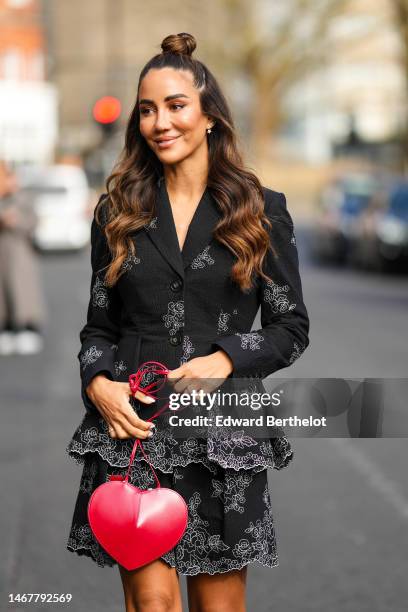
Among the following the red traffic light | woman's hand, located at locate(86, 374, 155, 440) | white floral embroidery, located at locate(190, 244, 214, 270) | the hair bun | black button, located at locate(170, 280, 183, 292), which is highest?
the red traffic light

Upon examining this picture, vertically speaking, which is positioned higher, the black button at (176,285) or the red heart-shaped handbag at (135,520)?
the black button at (176,285)

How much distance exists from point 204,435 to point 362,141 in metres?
40.4

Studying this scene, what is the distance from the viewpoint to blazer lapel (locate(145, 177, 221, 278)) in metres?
3.05

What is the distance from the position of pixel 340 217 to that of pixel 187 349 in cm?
2294

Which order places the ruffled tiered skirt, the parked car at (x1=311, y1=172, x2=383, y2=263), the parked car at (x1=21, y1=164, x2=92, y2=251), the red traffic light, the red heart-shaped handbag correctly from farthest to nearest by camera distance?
the red traffic light < the parked car at (x1=21, y1=164, x2=92, y2=251) < the parked car at (x1=311, y1=172, x2=383, y2=263) < the ruffled tiered skirt < the red heart-shaped handbag

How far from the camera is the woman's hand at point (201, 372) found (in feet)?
9.72

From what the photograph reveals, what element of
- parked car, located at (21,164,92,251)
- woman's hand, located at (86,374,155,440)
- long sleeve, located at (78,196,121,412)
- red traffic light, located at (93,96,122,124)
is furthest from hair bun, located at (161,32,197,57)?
red traffic light, located at (93,96,122,124)

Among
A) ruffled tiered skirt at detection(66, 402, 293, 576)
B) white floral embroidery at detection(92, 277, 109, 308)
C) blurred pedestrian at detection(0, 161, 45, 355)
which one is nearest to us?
ruffled tiered skirt at detection(66, 402, 293, 576)

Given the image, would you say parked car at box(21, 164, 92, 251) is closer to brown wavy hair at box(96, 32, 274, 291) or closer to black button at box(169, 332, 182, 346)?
brown wavy hair at box(96, 32, 274, 291)

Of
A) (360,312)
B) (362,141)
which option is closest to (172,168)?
(360,312)

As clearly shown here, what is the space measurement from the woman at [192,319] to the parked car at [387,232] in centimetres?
1923

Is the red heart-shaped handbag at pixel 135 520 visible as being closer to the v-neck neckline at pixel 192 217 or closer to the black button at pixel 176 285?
the black button at pixel 176 285

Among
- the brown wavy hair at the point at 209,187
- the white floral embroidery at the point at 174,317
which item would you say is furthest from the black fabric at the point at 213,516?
the brown wavy hair at the point at 209,187

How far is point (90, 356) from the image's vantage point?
310 cm
